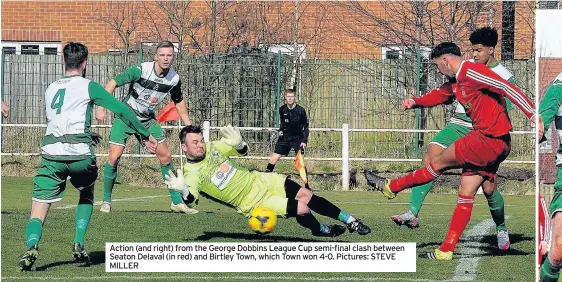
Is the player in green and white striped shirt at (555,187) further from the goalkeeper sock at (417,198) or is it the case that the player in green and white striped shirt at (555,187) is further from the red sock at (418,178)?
the goalkeeper sock at (417,198)

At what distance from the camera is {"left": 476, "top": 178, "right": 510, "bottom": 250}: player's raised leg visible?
10164 millimetres

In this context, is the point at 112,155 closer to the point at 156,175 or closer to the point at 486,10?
the point at 156,175

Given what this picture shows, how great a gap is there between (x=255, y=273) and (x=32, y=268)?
1.59m

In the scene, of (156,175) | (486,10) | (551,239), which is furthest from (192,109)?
(551,239)

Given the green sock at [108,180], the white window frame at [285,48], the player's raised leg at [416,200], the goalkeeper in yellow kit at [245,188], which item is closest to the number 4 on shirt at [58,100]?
the goalkeeper in yellow kit at [245,188]

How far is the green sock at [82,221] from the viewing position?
8.88 meters

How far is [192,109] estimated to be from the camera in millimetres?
20672

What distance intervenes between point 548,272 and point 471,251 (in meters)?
2.59

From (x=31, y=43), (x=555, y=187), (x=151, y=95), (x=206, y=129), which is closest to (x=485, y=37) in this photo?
(x=555, y=187)

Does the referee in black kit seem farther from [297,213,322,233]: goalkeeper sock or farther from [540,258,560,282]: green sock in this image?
[540,258,560,282]: green sock

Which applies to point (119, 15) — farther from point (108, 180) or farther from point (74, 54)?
point (74, 54)

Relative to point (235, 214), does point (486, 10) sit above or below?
above

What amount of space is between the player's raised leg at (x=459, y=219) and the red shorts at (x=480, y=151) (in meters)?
0.08

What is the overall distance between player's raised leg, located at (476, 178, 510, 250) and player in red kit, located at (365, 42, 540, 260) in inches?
9.4
